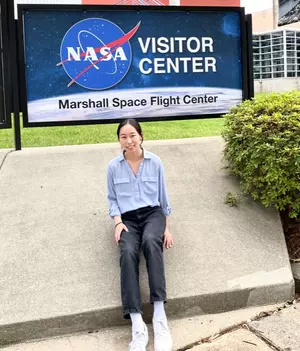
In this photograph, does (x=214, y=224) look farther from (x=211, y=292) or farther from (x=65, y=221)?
(x=65, y=221)

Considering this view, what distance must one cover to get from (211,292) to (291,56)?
25529 mm

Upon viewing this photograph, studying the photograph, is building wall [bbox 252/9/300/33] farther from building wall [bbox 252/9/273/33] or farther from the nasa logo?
the nasa logo

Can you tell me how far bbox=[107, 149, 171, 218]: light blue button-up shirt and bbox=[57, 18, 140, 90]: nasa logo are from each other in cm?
227

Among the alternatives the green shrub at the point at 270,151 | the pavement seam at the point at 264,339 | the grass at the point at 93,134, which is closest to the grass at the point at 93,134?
the grass at the point at 93,134

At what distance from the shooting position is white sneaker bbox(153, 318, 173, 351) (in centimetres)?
247

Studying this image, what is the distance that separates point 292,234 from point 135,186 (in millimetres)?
1649

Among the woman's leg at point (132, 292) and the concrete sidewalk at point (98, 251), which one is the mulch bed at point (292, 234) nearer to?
the concrete sidewalk at point (98, 251)

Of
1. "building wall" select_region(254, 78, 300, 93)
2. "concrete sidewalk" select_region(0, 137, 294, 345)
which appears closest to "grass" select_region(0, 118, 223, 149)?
"concrete sidewalk" select_region(0, 137, 294, 345)

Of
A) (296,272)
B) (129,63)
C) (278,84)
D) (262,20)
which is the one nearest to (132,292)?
(296,272)

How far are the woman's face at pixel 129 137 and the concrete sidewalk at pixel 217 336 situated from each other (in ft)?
4.19

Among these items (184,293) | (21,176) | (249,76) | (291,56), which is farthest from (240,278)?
(291,56)

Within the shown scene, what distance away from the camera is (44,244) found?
3.32 metres

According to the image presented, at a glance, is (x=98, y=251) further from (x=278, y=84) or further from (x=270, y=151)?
(x=278, y=84)

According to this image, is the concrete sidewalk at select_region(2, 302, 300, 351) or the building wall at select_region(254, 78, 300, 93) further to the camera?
the building wall at select_region(254, 78, 300, 93)
